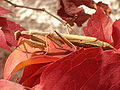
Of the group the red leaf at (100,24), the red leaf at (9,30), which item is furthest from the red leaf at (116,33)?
the red leaf at (9,30)

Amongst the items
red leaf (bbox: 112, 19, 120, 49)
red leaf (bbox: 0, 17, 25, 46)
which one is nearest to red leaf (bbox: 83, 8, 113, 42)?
red leaf (bbox: 112, 19, 120, 49)

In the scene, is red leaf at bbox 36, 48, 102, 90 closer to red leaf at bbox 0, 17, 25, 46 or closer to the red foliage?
the red foliage

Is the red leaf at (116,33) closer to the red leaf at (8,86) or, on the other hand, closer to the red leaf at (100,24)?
the red leaf at (100,24)

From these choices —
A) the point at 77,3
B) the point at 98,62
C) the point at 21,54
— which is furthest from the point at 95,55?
the point at 77,3

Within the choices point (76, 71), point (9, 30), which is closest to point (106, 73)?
point (76, 71)

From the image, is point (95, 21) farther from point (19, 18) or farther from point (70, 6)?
point (19, 18)

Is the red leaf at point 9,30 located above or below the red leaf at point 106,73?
above

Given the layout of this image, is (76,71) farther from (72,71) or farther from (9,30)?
(9,30)
